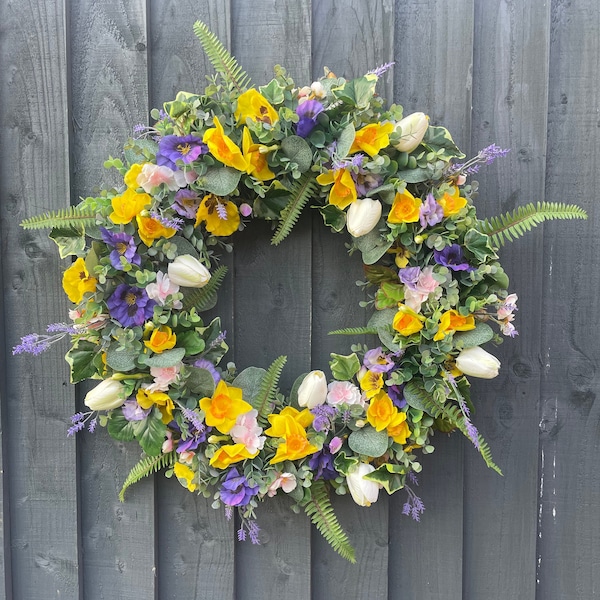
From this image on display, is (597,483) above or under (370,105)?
under

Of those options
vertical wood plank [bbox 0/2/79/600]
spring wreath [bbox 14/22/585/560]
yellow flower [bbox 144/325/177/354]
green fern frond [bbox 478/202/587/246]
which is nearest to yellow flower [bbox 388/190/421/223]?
spring wreath [bbox 14/22/585/560]

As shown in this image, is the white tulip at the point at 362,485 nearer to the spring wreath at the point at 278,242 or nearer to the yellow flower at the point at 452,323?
the spring wreath at the point at 278,242

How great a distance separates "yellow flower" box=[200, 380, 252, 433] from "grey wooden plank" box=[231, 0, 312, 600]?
0.46ft

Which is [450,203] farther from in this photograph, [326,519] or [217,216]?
[326,519]

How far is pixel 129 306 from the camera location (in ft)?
Answer: 3.38

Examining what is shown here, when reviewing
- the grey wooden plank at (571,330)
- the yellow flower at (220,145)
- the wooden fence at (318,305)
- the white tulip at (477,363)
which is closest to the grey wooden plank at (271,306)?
the wooden fence at (318,305)

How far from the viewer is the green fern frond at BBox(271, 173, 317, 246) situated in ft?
3.39

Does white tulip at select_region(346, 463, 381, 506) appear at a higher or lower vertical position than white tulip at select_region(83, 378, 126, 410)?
lower

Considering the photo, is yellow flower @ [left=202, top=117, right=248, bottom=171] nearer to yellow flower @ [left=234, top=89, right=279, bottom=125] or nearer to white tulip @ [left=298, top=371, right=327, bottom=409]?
yellow flower @ [left=234, top=89, right=279, bottom=125]

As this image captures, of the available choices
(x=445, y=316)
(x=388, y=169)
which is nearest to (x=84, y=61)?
(x=388, y=169)

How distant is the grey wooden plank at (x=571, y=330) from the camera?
1129 mm

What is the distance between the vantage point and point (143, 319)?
1.03m

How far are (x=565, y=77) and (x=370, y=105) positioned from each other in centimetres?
46

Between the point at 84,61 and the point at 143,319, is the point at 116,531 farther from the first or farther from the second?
the point at 84,61
